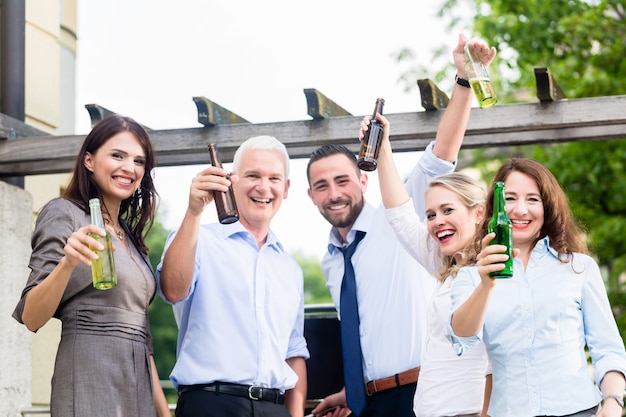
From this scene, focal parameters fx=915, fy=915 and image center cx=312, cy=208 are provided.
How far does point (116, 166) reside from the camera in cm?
334

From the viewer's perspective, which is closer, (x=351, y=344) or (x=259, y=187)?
(x=259, y=187)

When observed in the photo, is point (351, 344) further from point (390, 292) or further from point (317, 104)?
point (317, 104)

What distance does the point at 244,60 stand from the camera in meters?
32.4

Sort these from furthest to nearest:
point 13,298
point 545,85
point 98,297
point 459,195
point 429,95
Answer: point 13,298 < point 429,95 < point 545,85 < point 459,195 < point 98,297

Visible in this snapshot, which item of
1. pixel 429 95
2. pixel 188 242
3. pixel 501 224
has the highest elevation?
pixel 429 95

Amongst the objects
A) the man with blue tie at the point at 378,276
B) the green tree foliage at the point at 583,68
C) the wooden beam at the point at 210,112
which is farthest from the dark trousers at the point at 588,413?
the green tree foliage at the point at 583,68

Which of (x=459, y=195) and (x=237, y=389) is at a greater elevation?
(x=459, y=195)

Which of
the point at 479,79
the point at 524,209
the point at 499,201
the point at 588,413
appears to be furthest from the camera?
the point at 479,79

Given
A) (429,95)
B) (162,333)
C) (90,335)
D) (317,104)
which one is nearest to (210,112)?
(317,104)

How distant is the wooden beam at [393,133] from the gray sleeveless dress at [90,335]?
1538mm

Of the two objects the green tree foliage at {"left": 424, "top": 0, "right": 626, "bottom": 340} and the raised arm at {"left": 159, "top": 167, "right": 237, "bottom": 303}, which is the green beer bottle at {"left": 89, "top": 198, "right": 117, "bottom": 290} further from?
the green tree foliage at {"left": 424, "top": 0, "right": 626, "bottom": 340}

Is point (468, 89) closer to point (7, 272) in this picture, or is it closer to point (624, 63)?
point (7, 272)

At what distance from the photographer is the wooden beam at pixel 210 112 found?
4684mm

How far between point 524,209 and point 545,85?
→ 1.58 metres
